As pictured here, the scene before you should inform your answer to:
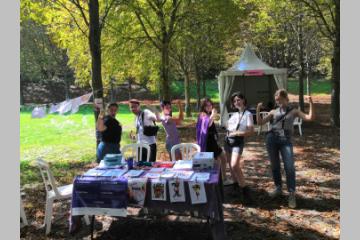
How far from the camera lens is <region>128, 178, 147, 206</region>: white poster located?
4637 millimetres

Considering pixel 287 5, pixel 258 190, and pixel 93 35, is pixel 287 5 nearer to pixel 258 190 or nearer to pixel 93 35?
pixel 93 35

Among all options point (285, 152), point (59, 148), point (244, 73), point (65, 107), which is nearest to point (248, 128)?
point (285, 152)

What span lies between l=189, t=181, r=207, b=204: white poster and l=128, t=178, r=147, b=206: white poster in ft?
1.90

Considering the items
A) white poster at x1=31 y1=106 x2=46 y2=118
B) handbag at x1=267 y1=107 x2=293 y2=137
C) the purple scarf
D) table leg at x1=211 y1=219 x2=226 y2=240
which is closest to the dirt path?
table leg at x1=211 y1=219 x2=226 y2=240

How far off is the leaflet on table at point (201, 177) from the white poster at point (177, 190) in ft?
0.54

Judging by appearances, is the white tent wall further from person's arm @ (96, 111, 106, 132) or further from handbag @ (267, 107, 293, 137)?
person's arm @ (96, 111, 106, 132)

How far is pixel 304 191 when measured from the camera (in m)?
6.83

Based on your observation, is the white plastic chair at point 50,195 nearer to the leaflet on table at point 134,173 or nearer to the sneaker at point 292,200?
the leaflet on table at point 134,173

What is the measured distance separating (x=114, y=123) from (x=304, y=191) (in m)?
3.55

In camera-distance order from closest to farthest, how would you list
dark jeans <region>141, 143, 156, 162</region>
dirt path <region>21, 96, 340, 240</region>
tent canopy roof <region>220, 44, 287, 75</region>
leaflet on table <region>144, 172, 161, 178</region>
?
leaflet on table <region>144, 172, 161, 178</region> → dirt path <region>21, 96, 340, 240</region> → dark jeans <region>141, 143, 156, 162</region> → tent canopy roof <region>220, 44, 287, 75</region>

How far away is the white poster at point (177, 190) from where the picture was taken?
4.55m

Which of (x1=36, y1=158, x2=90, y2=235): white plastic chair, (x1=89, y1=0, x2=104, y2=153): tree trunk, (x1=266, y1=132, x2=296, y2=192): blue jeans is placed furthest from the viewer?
(x1=89, y1=0, x2=104, y2=153): tree trunk

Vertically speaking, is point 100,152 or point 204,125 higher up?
point 204,125

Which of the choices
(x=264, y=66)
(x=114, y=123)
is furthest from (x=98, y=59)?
(x=264, y=66)
